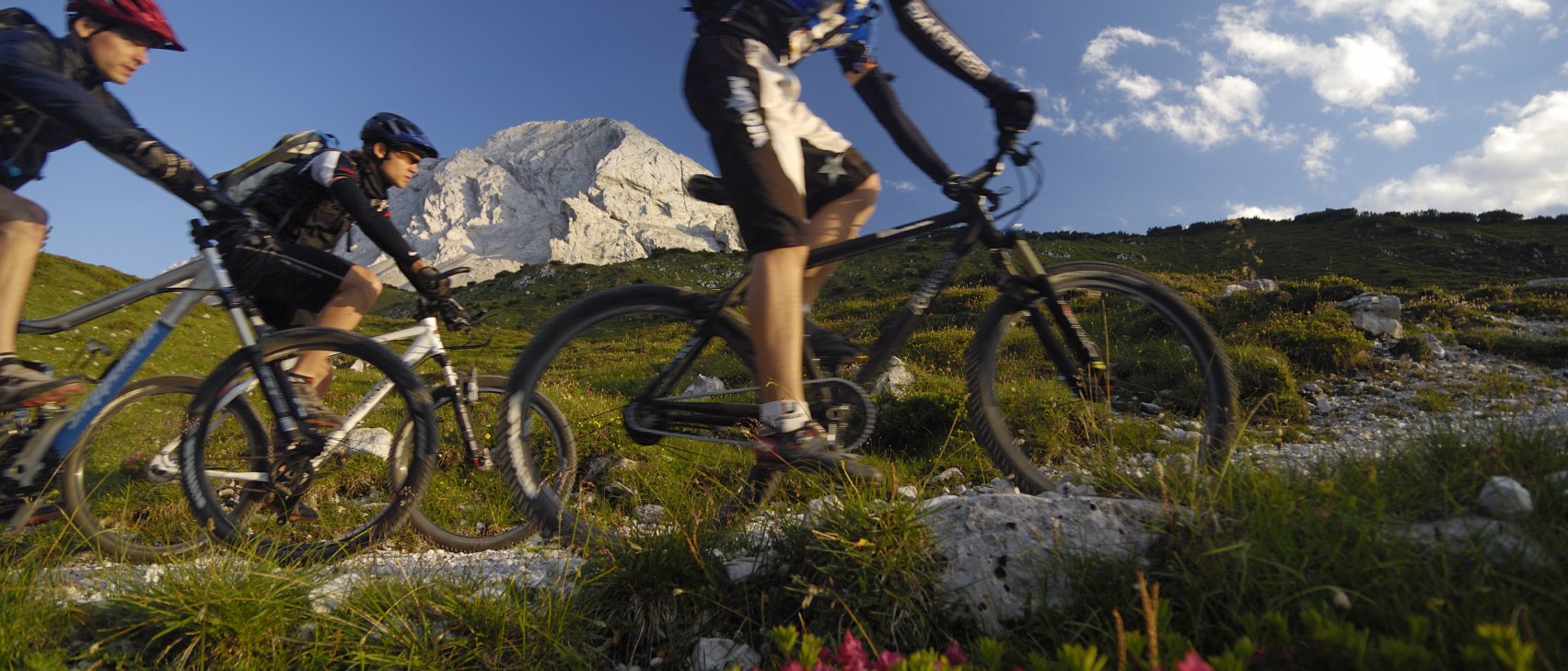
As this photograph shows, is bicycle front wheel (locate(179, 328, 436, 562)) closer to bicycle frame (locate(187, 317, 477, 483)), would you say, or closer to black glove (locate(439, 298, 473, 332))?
bicycle frame (locate(187, 317, 477, 483))

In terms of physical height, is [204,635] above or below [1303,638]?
below

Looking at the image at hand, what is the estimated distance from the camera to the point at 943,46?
3.41 meters

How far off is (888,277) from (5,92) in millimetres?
38912

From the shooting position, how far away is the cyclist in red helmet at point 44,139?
365 cm

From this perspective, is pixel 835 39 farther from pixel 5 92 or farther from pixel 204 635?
pixel 5 92

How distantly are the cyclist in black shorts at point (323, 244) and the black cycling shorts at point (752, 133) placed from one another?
2.26 meters

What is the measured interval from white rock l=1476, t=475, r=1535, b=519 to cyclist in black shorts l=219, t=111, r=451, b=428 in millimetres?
4864

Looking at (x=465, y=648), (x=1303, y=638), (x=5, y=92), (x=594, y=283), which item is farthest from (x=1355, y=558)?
(x=594, y=283)

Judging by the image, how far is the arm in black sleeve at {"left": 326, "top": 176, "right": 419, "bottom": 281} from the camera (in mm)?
4258

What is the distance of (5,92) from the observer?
3.65m

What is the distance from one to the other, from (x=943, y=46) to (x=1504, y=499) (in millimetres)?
2731

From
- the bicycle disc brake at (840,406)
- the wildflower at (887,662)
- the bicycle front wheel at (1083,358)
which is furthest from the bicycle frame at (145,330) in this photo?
the bicycle front wheel at (1083,358)

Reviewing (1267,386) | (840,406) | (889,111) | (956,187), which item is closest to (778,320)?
(840,406)

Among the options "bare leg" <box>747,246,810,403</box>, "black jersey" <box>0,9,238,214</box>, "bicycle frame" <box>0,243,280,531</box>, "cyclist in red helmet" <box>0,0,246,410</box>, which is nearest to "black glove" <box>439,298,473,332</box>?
"bicycle frame" <box>0,243,280,531</box>
